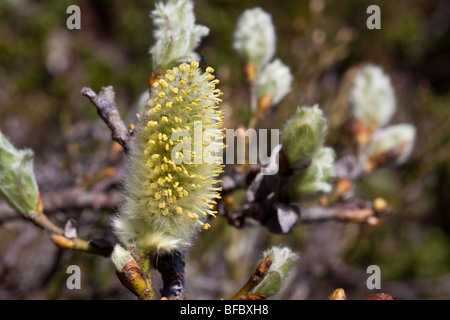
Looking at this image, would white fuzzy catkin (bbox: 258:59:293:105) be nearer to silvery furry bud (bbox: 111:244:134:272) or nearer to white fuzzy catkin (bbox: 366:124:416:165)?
white fuzzy catkin (bbox: 366:124:416:165)

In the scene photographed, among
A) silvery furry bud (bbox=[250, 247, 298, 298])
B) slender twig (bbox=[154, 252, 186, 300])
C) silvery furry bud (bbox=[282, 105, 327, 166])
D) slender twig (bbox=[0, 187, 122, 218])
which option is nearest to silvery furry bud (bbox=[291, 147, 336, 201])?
silvery furry bud (bbox=[282, 105, 327, 166])

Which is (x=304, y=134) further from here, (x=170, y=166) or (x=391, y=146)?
(x=391, y=146)

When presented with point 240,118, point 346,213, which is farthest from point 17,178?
point 240,118

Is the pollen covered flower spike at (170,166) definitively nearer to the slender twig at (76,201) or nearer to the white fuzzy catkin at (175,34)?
the white fuzzy catkin at (175,34)

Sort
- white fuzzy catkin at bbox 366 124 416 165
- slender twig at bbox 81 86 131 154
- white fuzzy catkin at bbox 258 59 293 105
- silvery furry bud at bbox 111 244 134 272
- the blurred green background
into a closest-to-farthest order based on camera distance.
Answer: silvery furry bud at bbox 111 244 134 272
slender twig at bbox 81 86 131 154
white fuzzy catkin at bbox 258 59 293 105
white fuzzy catkin at bbox 366 124 416 165
the blurred green background

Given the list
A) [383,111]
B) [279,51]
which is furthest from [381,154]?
[279,51]

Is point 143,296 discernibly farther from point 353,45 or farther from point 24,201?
point 353,45
